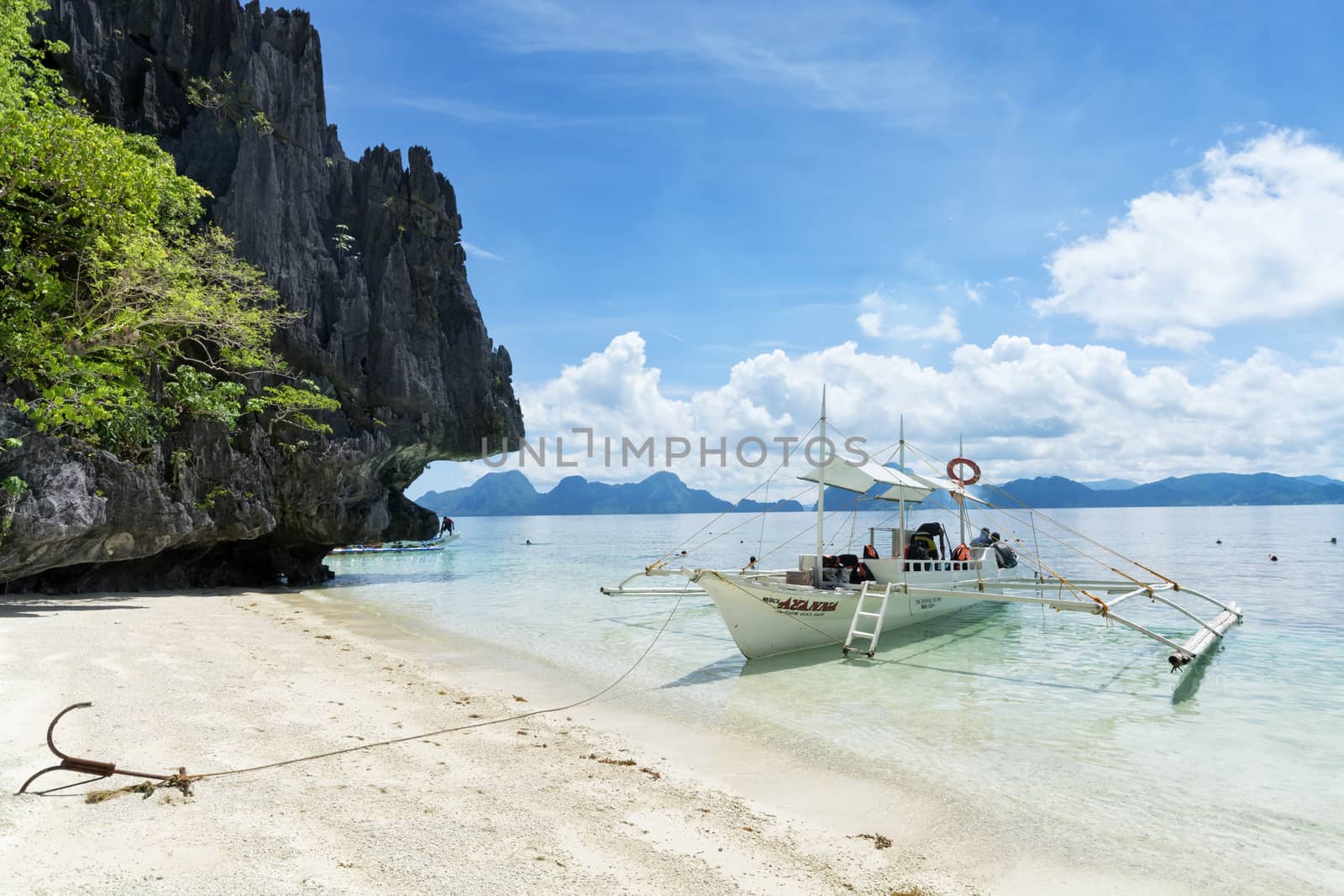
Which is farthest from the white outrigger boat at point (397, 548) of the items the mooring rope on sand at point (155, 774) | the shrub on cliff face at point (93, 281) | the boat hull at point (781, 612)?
the mooring rope on sand at point (155, 774)

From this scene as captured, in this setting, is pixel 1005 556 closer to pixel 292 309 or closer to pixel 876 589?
pixel 876 589

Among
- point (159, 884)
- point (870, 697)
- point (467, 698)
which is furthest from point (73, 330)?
point (870, 697)

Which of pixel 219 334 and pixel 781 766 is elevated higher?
pixel 219 334

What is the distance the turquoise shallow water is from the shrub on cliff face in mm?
9289

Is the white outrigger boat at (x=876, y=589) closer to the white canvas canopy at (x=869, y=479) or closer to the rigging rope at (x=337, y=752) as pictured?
the white canvas canopy at (x=869, y=479)

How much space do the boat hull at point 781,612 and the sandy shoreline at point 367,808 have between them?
445cm

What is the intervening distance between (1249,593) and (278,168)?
4433 centimetres

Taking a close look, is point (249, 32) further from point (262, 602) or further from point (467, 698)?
point (467, 698)

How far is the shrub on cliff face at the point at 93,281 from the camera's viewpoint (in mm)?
14484

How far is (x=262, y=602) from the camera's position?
72.8 feet

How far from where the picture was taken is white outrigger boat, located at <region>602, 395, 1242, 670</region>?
14391 mm

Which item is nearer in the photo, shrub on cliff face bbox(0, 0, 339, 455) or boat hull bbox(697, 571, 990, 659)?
boat hull bbox(697, 571, 990, 659)

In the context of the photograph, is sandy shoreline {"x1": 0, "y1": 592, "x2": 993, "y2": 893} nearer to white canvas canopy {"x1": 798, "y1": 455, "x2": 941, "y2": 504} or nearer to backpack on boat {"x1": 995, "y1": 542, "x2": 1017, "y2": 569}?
white canvas canopy {"x1": 798, "y1": 455, "x2": 941, "y2": 504}

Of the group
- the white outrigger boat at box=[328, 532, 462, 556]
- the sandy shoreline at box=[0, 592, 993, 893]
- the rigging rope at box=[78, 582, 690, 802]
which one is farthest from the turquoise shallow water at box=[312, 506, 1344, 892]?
the white outrigger boat at box=[328, 532, 462, 556]
